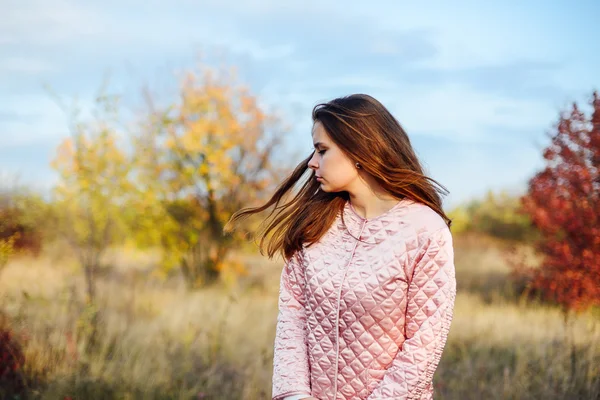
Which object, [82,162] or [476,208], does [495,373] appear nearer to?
[82,162]

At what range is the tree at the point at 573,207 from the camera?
650cm

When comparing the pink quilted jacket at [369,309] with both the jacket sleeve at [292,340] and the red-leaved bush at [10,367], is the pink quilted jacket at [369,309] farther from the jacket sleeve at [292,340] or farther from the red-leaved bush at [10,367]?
the red-leaved bush at [10,367]

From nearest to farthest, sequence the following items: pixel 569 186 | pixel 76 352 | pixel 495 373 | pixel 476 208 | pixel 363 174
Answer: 1. pixel 363 174
2. pixel 76 352
3. pixel 495 373
4. pixel 569 186
5. pixel 476 208

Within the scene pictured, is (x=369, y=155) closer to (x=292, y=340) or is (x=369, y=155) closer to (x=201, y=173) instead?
(x=292, y=340)

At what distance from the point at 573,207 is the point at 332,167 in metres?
5.43

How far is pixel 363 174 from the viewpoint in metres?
2.54

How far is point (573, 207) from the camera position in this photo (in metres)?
7.07

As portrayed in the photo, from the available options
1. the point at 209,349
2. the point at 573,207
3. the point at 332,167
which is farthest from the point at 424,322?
the point at 573,207

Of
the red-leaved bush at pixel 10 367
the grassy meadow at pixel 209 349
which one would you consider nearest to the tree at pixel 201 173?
the grassy meadow at pixel 209 349

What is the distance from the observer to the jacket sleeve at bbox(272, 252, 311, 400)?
2.48 m

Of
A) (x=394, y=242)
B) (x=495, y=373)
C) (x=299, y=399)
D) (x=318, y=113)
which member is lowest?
(x=495, y=373)

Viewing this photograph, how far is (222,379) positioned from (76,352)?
3.98ft

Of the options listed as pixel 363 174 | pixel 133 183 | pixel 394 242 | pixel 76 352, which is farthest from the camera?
pixel 133 183

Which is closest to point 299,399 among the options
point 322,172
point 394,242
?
point 394,242
